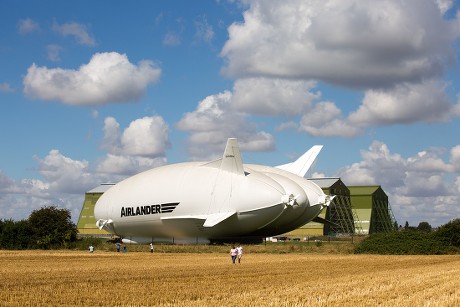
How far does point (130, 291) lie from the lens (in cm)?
2853

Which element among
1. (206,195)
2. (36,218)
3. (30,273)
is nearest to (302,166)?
(206,195)

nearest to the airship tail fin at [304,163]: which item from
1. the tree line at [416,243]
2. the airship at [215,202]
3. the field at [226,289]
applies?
the airship at [215,202]

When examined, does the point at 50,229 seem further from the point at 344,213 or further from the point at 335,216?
the point at 344,213

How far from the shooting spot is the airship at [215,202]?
277 feet

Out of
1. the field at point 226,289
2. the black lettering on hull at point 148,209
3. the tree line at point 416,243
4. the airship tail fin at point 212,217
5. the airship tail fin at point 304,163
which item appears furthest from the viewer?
the airship tail fin at point 304,163

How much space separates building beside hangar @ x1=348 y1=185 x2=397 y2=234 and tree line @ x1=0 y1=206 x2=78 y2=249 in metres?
72.8

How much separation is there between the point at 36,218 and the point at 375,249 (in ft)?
168

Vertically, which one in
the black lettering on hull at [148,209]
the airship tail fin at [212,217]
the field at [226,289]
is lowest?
the field at [226,289]

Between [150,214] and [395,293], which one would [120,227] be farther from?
[395,293]

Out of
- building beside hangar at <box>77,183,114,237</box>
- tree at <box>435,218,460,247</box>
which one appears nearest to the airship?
tree at <box>435,218,460,247</box>

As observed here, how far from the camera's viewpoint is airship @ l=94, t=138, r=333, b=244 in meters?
84.4

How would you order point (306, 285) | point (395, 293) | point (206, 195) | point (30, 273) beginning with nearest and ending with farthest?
point (395, 293), point (306, 285), point (30, 273), point (206, 195)

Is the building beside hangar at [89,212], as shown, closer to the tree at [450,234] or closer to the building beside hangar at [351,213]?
the building beside hangar at [351,213]

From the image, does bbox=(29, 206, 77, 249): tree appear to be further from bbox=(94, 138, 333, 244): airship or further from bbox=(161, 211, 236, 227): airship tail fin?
bbox=(161, 211, 236, 227): airship tail fin
